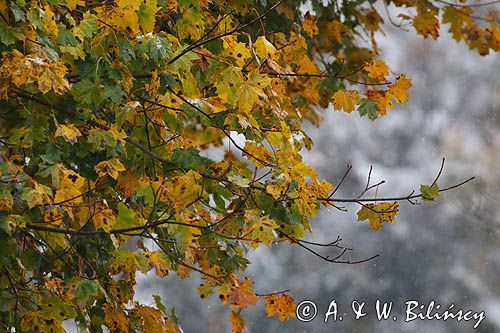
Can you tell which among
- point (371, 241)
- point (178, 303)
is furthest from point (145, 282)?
point (371, 241)

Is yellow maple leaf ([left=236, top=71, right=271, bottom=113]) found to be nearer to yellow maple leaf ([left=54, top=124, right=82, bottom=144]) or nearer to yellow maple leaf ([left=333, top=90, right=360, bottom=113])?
yellow maple leaf ([left=54, top=124, right=82, bottom=144])

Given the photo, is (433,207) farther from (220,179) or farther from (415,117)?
(220,179)

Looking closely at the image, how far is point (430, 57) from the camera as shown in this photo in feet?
56.1

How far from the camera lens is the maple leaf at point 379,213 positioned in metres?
4.24

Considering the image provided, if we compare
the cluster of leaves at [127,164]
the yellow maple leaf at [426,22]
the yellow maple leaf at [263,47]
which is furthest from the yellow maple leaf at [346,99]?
the yellow maple leaf at [426,22]

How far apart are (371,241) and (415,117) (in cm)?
242

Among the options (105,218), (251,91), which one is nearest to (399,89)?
(251,91)

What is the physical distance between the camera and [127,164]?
4.23 m

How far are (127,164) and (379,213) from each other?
1.08 m

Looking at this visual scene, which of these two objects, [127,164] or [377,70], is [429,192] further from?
[127,164]

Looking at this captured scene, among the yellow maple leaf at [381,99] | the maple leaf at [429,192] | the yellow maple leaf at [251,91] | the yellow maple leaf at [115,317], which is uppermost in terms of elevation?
the yellow maple leaf at [381,99]

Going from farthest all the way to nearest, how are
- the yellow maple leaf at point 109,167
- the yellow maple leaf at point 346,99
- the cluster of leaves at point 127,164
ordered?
1. the yellow maple leaf at point 346,99
2. the yellow maple leaf at point 109,167
3. the cluster of leaves at point 127,164

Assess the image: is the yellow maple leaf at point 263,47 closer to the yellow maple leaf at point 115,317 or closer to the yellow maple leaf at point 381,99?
the yellow maple leaf at point 381,99

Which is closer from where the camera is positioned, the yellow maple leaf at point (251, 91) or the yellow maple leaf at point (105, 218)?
the yellow maple leaf at point (105, 218)
